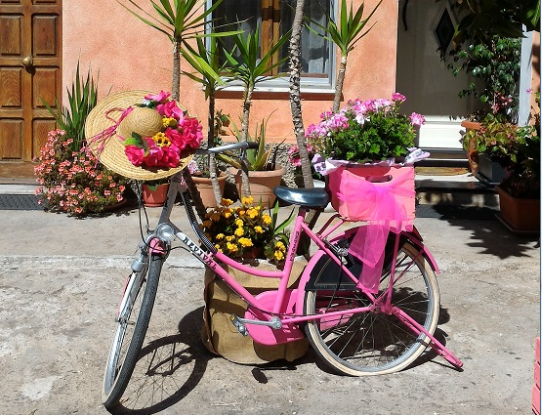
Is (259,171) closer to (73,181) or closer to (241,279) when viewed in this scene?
(73,181)

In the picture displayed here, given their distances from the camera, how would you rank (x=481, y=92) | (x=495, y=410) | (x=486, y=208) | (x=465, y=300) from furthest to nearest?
(x=481, y=92) → (x=486, y=208) → (x=465, y=300) → (x=495, y=410)

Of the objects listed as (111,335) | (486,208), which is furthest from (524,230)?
(111,335)

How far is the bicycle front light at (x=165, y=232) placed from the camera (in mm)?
4098

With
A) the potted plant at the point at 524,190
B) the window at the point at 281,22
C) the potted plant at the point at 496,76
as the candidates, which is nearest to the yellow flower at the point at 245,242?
the potted plant at the point at 524,190

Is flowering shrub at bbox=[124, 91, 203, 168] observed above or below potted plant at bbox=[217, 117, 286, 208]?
above

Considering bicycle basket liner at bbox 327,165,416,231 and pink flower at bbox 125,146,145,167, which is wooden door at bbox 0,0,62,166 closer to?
pink flower at bbox 125,146,145,167

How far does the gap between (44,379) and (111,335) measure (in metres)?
0.62

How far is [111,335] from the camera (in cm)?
501

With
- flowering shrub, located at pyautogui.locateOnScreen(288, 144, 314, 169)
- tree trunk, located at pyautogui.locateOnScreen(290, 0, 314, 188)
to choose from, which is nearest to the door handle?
flowering shrub, located at pyautogui.locateOnScreen(288, 144, 314, 169)

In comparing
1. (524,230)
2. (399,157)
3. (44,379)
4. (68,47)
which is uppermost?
(68,47)

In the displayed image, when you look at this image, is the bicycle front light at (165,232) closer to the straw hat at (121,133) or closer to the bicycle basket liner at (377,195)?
the straw hat at (121,133)

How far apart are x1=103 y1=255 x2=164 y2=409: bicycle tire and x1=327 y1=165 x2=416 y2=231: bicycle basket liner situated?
40.2 inches

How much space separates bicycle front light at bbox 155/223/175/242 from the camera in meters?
4.10

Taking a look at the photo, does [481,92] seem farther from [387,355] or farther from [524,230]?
[387,355]
